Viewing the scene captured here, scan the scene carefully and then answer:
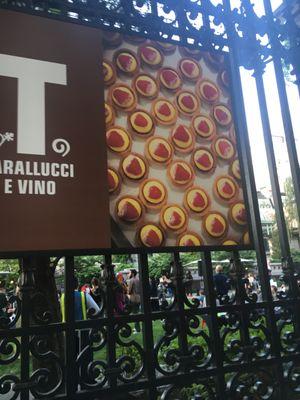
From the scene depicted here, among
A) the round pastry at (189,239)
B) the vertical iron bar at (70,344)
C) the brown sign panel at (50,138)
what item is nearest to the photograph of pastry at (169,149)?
the round pastry at (189,239)

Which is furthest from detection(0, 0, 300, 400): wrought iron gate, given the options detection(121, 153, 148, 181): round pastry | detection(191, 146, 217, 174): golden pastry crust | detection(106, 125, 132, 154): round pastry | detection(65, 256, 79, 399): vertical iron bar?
detection(106, 125, 132, 154): round pastry

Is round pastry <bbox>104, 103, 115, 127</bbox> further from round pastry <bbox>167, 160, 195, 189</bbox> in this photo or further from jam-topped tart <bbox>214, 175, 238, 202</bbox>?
jam-topped tart <bbox>214, 175, 238, 202</bbox>

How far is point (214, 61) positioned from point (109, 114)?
870mm

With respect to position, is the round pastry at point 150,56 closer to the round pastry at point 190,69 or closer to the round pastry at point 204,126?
the round pastry at point 190,69

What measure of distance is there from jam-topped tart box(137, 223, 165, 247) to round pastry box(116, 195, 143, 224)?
0.07m

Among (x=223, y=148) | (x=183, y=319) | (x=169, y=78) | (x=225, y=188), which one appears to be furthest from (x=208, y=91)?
(x=183, y=319)

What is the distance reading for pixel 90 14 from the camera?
2193 millimetres

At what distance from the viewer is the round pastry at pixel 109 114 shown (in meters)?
2.10

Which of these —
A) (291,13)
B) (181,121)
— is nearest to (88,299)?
(181,121)

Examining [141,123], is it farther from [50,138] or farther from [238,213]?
[238,213]

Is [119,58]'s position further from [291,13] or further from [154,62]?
[291,13]

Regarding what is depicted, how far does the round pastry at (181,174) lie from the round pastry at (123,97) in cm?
41

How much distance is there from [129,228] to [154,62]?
40.5 inches

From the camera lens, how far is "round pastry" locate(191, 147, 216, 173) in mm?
2283
